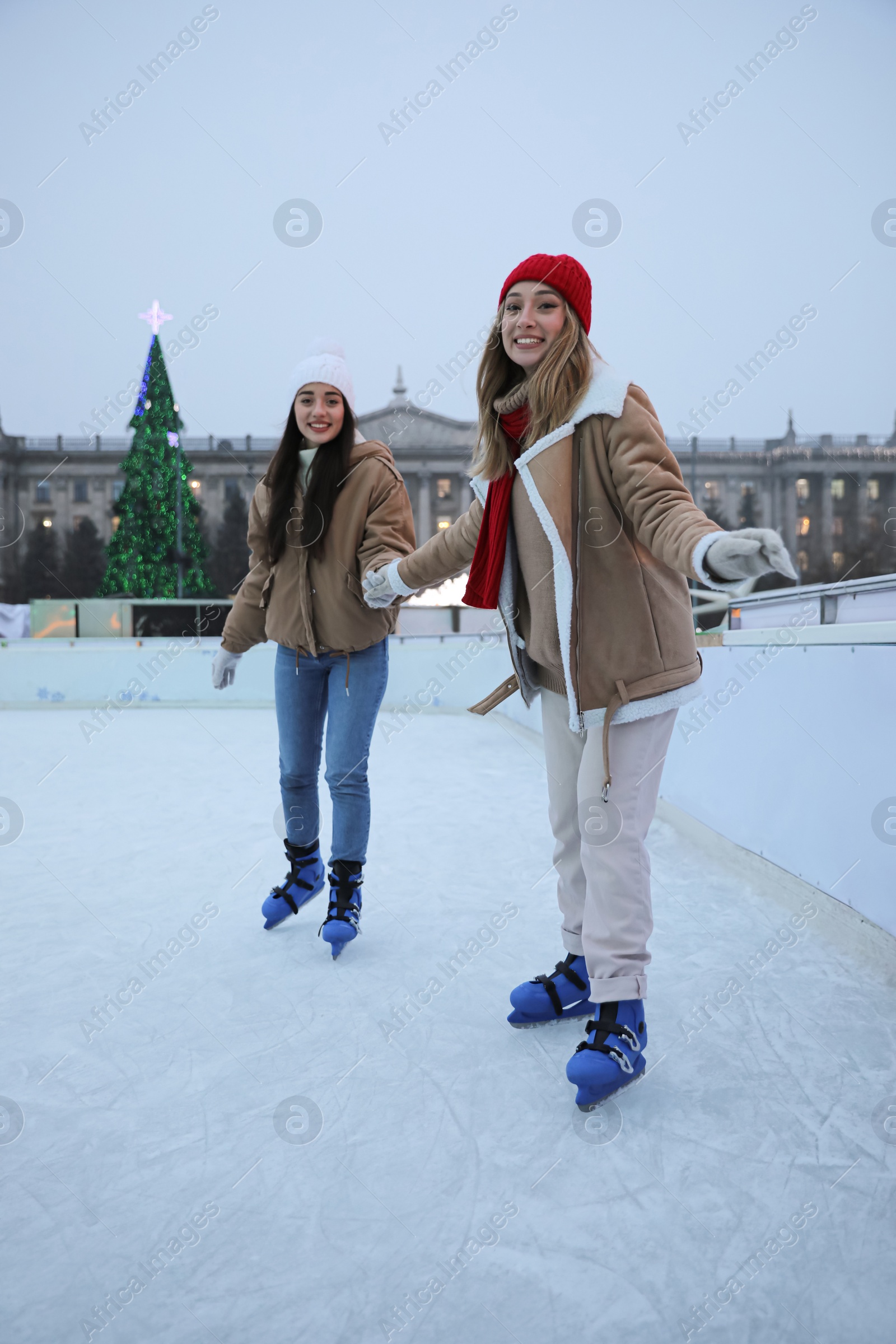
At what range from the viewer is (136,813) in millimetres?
3607

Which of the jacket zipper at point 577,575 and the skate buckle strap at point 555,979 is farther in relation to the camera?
the skate buckle strap at point 555,979

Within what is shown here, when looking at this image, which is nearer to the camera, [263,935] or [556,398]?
[556,398]

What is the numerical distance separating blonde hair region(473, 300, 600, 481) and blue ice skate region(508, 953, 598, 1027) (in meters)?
0.97

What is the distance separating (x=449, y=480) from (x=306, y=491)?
3896 cm

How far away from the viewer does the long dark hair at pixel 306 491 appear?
2010mm

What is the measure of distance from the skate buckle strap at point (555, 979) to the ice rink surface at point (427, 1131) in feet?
0.15

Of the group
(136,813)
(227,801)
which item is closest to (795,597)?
(227,801)

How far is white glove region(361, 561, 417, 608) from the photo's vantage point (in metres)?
1.82

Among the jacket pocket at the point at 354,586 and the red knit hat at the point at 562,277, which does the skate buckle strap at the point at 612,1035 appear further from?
the red knit hat at the point at 562,277

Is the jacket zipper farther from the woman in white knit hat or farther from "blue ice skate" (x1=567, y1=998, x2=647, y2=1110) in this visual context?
the woman in white knit hat

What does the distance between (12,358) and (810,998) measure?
6311cm

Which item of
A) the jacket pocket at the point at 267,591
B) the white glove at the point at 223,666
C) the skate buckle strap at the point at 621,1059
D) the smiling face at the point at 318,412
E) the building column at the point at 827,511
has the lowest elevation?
the skate buckle strap at the point at 621,1059

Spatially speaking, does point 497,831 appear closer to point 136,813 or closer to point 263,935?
point 263,935

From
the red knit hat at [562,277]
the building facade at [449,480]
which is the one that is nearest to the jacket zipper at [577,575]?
the red knit hat at [562,277]
